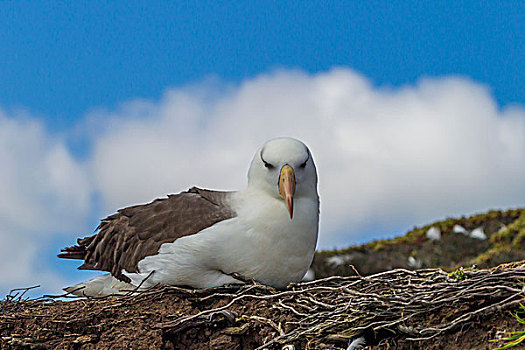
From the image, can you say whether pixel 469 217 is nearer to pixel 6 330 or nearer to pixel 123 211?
pixel 123 211

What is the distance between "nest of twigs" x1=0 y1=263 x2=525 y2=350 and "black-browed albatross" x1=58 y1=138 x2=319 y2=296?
25cm

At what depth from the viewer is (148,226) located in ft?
21.8

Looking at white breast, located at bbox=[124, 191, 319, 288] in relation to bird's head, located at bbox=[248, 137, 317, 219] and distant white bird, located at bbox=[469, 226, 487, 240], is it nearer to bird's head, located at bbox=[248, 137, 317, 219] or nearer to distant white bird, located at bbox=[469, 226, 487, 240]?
bird's head, located at bbox=[248, 137, 317, 219]

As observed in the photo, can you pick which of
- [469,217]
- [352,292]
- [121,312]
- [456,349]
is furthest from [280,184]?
[469,217]

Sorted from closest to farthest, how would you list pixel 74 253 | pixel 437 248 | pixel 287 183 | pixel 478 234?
1. pixel 287 183
2. pixel 74 253
3. pixel 437 248
4. pixel 478 234

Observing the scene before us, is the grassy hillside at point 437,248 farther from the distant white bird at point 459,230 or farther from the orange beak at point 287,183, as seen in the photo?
the orange beak at point 287,183

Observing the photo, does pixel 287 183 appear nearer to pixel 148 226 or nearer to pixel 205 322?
pixel 205 322

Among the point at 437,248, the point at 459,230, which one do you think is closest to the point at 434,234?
the point at 459,230

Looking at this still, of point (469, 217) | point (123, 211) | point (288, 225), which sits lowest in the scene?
point (288, 225)

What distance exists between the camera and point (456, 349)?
14.6 ft

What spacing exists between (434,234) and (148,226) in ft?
53.4

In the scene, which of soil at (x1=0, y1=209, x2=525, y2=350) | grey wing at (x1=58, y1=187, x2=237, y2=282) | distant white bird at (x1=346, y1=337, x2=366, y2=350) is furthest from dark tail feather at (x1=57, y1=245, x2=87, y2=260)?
distant white bird at (x1=346, y1=337, x2=366, y2=350)

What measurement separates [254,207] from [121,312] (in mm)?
1638

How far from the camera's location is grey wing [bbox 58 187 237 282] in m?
6.37
